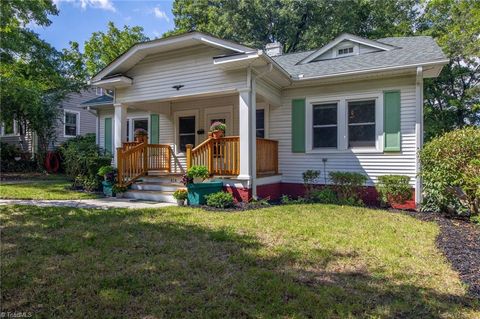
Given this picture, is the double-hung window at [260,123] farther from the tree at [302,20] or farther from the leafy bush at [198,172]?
the tree at [302,20]

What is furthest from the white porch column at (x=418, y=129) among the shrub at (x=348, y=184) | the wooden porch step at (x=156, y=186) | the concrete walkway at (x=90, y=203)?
the concrete walkway at (x=90, y=203)

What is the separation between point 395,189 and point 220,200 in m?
4.17

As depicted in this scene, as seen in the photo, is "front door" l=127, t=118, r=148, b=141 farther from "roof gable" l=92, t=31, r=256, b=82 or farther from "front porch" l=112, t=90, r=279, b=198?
"roof gable" l=92, t=31, r=256, b=82

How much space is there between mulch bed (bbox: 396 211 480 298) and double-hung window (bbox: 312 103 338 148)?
3.11 meters

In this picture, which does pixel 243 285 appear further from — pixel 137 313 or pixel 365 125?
pixel 365 125

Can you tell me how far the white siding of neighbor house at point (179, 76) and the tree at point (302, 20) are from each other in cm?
1431

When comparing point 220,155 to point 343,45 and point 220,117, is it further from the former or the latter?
point 343,45

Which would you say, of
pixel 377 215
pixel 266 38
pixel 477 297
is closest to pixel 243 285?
pixel 477 297

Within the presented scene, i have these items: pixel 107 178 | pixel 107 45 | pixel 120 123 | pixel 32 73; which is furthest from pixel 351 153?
pixel 107 45

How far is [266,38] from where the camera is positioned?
75.6ft

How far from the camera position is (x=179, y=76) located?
830cm

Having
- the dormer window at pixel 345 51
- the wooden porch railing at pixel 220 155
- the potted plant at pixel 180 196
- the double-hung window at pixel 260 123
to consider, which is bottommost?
the potted plant at pixel 180 196

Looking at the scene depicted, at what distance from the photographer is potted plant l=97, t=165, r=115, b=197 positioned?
28.8 feet

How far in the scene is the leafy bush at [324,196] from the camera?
7882 millimetres
